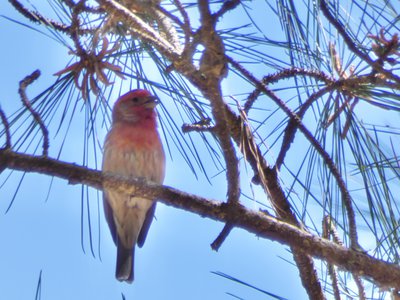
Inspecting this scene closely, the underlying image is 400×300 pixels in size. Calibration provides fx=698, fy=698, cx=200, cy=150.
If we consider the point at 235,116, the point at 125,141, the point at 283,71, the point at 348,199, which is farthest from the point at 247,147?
the point at 125,141

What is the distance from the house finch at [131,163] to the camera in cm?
410

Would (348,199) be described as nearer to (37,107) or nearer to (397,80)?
(397,80)

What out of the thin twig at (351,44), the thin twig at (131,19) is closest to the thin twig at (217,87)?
the thin twig at (131,19)

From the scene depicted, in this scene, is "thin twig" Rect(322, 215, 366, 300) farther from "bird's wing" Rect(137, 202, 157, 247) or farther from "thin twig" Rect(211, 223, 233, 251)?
"bird's wing" Rect(137, 202, 157, 247)

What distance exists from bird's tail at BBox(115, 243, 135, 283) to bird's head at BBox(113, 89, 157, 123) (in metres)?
0.81

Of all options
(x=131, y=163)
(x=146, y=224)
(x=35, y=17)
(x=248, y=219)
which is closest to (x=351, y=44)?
(x=248, y=219)

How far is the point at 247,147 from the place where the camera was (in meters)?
2.69

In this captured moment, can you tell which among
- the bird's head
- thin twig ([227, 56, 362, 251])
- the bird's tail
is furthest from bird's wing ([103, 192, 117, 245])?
thin twig ([227, 56, 362, 251])

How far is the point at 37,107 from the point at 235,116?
806 millimetres

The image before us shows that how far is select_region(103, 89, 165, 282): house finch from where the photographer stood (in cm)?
410

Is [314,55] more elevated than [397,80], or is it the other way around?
[314,55]

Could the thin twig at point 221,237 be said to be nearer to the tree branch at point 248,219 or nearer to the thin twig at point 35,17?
the tree branch at point 248,219

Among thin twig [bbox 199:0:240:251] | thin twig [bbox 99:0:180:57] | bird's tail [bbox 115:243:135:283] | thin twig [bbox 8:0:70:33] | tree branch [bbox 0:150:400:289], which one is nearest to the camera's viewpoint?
thin twig [bbox 199:0:240:251]

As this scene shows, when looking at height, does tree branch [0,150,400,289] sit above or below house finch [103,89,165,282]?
below
